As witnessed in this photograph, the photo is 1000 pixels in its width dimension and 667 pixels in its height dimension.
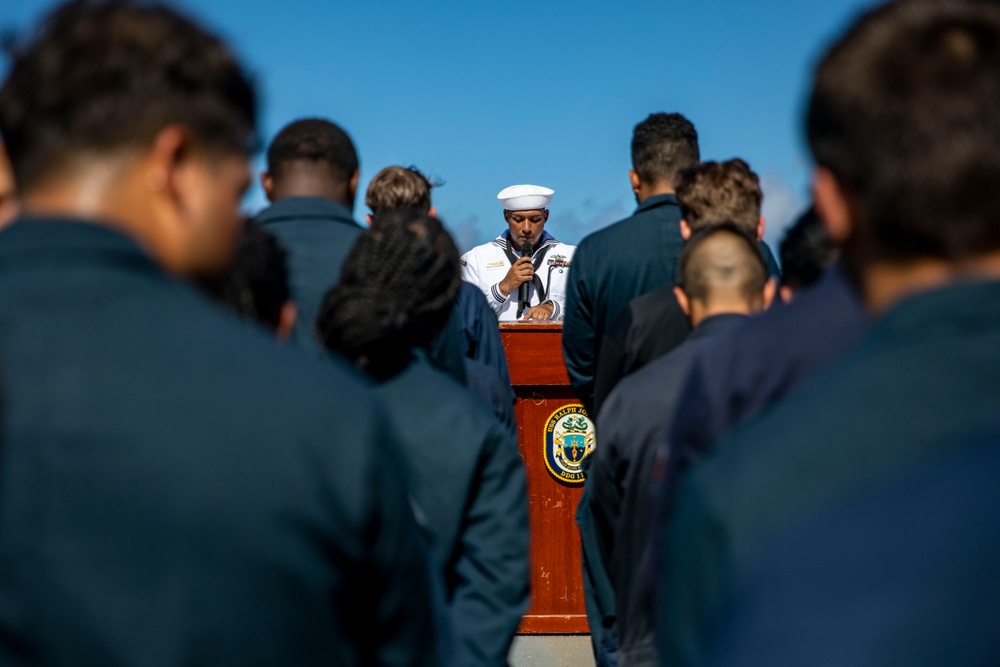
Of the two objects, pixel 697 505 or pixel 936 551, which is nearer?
pixel 936 551

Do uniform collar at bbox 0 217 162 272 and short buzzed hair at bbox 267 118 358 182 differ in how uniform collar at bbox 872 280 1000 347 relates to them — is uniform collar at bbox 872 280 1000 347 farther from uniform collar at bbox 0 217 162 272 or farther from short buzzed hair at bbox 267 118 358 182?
short buzzed hair at bbox 267 118 358 182

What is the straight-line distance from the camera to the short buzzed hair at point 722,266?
9.72 feet

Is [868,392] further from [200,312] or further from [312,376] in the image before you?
[200,312]

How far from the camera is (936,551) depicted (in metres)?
0.96

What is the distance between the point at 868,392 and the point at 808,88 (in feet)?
1.17

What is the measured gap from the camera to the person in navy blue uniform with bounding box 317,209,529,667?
8.17 ft

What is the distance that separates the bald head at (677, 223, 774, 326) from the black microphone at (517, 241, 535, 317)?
4.17 meters

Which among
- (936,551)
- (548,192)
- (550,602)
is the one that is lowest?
(550,602)

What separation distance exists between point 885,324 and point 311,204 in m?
2.64

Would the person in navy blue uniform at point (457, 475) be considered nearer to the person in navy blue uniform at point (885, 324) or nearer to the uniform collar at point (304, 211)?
the uniform collar at point (304, 211)

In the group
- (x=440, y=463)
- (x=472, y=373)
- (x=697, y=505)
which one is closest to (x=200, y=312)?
(x=697, y=505)

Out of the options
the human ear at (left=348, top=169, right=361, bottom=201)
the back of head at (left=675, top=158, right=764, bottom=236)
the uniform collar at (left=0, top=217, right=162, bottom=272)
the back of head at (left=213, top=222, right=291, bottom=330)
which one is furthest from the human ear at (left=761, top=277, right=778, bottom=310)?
the uniform collar at (left=0, top=217, right=162, bottom=272)

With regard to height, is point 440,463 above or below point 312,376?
below

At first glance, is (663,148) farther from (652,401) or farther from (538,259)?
(538,259)
